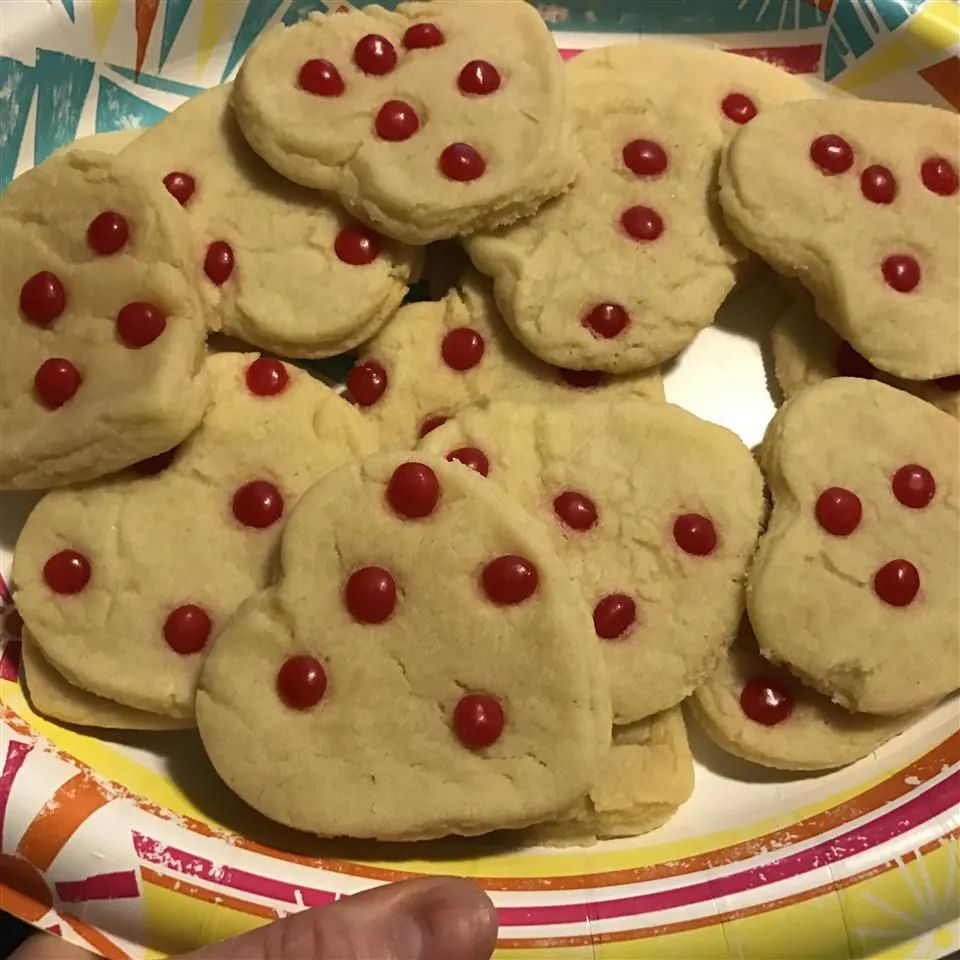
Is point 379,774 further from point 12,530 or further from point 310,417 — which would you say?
point 12,530

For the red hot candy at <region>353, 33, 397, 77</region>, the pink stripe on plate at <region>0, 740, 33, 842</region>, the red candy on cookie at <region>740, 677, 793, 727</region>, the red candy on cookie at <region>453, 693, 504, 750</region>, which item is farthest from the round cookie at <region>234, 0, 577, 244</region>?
the pink stripe on plate at <region>0, 740, 33, 842</region>

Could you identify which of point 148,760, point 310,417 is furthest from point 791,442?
point 148,760

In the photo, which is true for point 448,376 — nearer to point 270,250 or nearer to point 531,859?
point 270,250

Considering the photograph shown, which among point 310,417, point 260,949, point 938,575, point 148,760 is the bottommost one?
point 148,760

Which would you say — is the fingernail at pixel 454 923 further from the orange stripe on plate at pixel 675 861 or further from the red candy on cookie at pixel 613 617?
the red candy on cookie at pixel 613 617

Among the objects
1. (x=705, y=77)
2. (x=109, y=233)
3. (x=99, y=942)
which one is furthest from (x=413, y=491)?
(x=705, y=77)
